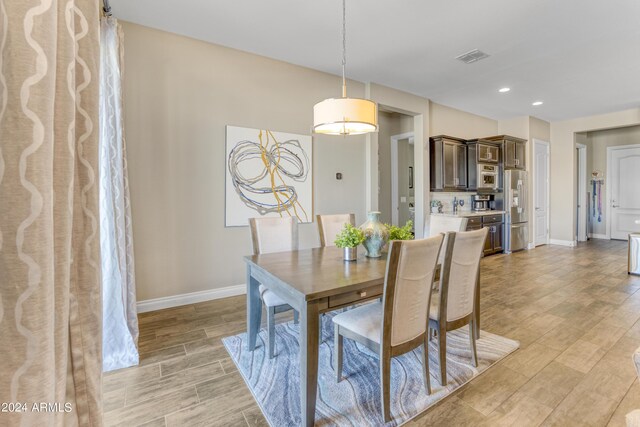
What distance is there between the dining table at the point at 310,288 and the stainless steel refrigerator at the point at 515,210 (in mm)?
5064

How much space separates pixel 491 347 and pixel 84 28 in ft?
9.69

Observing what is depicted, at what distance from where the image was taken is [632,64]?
3973mm

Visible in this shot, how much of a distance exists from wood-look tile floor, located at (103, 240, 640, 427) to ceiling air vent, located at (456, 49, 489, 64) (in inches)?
112

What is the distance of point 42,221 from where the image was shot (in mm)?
586

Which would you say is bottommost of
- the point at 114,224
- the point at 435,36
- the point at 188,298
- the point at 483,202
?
the point at 188,298

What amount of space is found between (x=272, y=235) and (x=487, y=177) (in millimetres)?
5101

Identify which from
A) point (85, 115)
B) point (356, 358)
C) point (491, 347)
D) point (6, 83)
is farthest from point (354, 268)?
point (6, 83)

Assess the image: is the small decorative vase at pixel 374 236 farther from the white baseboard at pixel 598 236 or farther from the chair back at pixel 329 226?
the white baseboard at pixel 598 236

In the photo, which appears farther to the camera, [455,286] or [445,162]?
[445,162]

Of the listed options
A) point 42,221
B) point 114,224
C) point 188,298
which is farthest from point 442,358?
point 188,298

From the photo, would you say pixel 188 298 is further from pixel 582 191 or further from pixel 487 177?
pixel 582 191

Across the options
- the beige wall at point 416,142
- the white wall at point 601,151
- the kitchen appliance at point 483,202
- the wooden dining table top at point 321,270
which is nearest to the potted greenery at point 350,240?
the wooden dining table top at point 321,270

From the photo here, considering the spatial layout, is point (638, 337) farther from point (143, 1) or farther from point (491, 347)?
point (143, 1)

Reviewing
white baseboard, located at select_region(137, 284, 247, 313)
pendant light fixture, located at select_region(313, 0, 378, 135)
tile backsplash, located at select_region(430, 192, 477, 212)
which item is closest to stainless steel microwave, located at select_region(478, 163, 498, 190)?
tile backsplash, located at select_region(430, 192, 477, 212)
